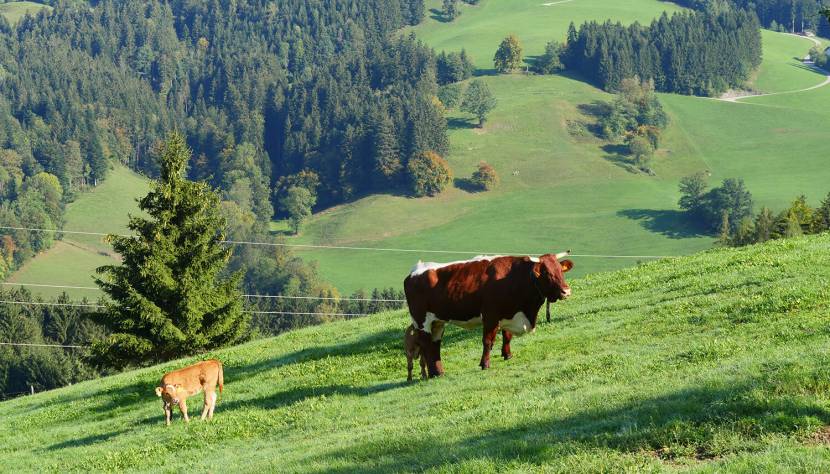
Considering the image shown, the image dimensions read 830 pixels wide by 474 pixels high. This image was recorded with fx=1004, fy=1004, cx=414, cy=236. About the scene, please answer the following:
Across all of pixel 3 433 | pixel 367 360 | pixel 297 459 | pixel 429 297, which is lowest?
pixel 3 433

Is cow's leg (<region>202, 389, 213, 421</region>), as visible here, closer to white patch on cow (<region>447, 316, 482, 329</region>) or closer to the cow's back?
the cow's back

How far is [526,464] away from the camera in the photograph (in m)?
14.2

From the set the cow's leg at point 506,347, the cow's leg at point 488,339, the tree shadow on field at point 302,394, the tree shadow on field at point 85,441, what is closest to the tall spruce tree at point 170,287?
the tree shadow on field at point 85,441

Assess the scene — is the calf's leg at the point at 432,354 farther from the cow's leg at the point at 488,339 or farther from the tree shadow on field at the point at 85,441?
the tree shadow on field at the point at 85,441

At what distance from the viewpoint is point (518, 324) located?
22.7 metres

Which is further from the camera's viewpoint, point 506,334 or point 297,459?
point 506,334

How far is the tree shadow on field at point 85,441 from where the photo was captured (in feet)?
82.2

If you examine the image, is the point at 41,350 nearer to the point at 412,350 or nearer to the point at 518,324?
the point at 412,350

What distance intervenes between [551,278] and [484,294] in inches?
65.5

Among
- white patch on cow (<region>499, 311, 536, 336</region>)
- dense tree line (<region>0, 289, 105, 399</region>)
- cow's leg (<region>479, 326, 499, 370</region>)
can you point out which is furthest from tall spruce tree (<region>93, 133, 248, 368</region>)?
dense tree line (<region>0, 289, 105, 399</region>)

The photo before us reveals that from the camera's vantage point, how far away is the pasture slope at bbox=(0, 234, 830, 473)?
47.1 ft

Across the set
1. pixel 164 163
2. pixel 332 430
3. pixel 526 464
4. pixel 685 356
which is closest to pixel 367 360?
pixel 332 430

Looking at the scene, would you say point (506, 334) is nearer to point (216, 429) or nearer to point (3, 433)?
point (216, 429)

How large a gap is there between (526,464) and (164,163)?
44.8 m
